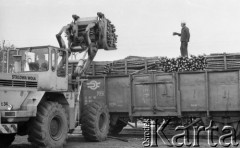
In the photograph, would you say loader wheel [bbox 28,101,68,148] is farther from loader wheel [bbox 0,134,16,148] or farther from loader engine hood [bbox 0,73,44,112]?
loader wheel [bbox 0,134,16,148]

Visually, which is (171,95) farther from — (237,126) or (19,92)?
(19,92)

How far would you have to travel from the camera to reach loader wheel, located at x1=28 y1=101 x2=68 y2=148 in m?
9.68

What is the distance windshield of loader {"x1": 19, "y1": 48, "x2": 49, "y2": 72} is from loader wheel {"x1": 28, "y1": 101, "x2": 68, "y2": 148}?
1.13 meters

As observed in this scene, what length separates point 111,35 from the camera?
1401cm

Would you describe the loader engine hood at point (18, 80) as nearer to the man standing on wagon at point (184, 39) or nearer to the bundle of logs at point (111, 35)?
the bundle of logs at point (111, 35)

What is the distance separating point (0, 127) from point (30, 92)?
1445mm

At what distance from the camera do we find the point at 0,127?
8953mm

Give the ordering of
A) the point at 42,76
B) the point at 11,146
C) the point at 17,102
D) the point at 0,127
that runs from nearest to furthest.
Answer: the point at 0,127, the point at 17,102, the point at 42,76, the point at 11,146

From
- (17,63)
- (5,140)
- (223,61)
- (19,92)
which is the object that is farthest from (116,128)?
(19,92)

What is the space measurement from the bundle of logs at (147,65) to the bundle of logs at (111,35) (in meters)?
1.07

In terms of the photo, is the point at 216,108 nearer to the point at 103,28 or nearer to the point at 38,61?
the point at 103,28

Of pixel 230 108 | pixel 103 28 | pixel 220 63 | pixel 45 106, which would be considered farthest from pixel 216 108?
pixel 45 106

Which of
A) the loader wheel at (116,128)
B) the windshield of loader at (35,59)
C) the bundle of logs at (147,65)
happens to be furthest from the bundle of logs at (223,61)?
the windshield of loader at (35,59)

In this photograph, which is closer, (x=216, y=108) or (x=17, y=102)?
(x=17, y=102)
